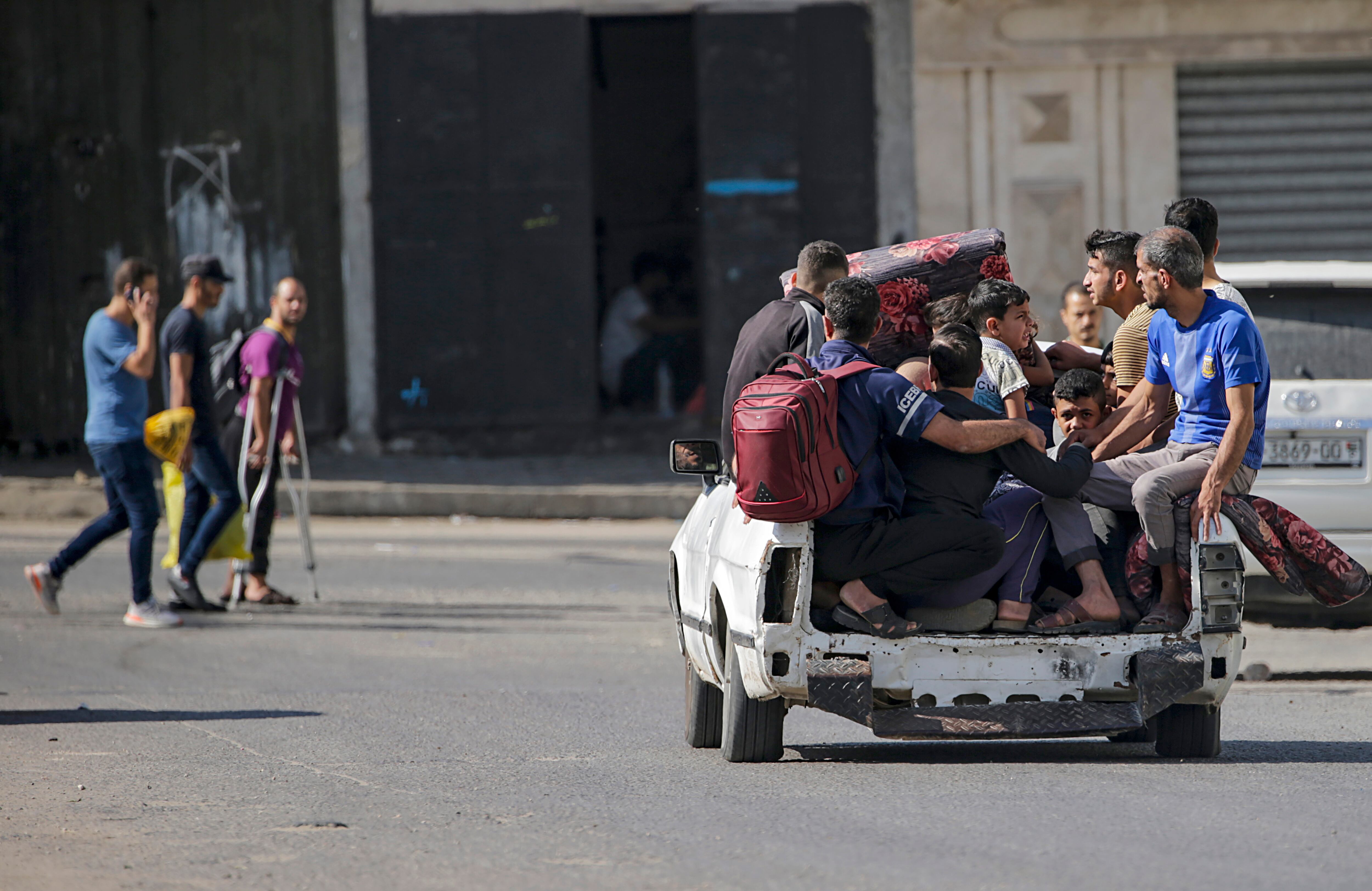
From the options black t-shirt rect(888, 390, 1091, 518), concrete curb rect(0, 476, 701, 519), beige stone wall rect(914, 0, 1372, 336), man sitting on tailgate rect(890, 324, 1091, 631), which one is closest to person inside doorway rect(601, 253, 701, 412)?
beige stone wall rect(914, 0, 1372, 336)

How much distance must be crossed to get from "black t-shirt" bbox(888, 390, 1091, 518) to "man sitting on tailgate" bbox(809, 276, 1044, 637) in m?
0.06

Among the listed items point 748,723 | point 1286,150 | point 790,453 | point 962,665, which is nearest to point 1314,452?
point 962,665

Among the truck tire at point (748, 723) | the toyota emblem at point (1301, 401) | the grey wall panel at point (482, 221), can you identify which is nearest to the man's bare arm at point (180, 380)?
the truck tire at point (748, 723)

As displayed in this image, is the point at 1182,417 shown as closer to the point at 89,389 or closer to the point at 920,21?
the point at 89,389

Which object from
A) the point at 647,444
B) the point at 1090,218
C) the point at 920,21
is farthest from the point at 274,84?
the point at 1090,218

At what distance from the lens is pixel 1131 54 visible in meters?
18.4

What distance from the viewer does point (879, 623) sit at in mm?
5438

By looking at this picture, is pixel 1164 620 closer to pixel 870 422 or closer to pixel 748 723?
pixel 870 422

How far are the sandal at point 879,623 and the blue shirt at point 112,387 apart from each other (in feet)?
19.0

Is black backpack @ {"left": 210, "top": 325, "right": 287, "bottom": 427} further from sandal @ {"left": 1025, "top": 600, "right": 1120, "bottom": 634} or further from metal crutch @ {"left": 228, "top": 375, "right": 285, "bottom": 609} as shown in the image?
sandal @ {"left": 1025, "top": 600, "right": 1120, "bottom": 634}

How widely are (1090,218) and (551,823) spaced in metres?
14.7

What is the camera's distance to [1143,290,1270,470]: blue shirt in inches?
228

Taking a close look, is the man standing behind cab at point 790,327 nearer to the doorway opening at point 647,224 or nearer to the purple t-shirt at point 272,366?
the purple t-shirt at point 272,366

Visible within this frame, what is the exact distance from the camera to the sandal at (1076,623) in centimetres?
560
